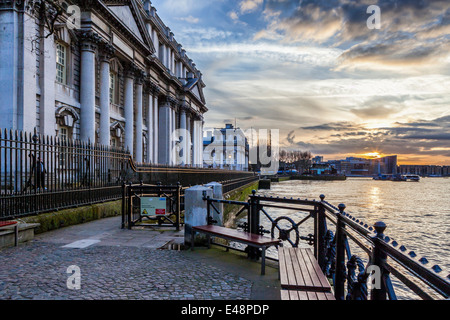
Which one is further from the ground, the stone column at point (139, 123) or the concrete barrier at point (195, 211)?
the stone column at point (139, 123)

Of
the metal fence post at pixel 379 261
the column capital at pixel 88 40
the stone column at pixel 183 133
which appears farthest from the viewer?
the stone column at pixel 183 133

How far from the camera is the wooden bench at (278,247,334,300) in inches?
138

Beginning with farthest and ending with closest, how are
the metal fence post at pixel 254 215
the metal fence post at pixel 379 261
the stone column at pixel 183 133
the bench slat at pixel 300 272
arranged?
the stone column at pixel 183 133, the metal fence post at pixel 254 215, the bench slat at pixel 300 272, the metal fence post at pixel 379 261

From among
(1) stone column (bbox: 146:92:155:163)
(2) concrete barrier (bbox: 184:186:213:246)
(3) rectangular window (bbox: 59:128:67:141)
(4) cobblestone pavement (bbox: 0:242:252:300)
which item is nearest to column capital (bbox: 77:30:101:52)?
(3) rectangular window (bbox: 59:128:67:141)

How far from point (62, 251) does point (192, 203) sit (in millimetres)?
2839

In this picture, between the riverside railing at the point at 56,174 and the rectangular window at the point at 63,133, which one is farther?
the rectangular window at the point at 63,133

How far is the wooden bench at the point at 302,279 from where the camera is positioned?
3.52 meters

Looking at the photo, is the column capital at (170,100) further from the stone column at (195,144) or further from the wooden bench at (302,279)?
the wooden bench at (302,279)

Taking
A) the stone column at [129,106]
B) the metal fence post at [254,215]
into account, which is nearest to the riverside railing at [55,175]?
the metal fence post at [254,215]

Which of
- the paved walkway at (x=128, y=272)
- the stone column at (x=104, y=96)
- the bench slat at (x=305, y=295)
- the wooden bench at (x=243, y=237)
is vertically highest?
the stone column at (x=104, y=96)

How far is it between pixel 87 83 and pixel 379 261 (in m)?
20.7

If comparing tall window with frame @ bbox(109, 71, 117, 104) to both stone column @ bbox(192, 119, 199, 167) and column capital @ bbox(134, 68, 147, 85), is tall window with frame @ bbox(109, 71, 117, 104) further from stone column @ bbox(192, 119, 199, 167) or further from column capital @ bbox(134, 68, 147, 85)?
stone column @ bbox(192, 119, 199, 167)

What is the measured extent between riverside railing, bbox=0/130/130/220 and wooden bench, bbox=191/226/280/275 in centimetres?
478
